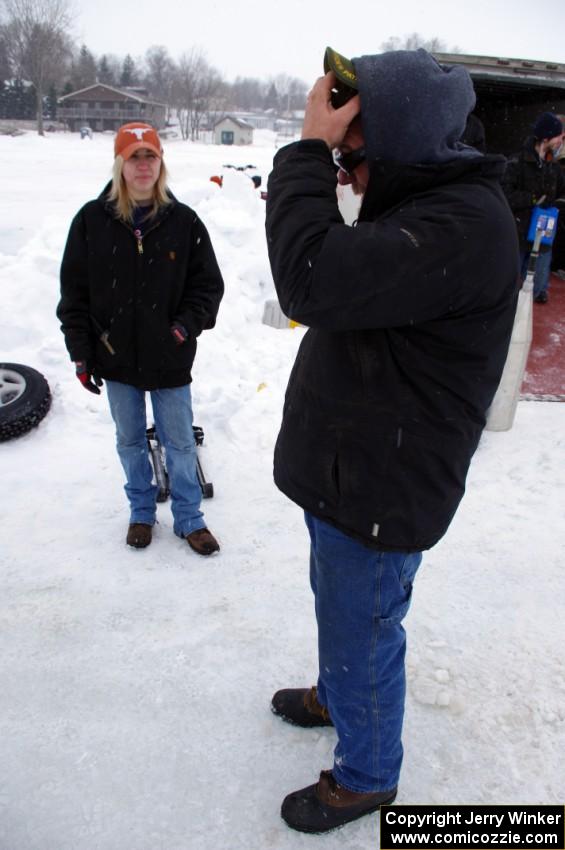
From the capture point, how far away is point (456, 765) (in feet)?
7.25

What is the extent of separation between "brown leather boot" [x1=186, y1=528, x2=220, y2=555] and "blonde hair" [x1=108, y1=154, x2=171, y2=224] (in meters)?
1.66

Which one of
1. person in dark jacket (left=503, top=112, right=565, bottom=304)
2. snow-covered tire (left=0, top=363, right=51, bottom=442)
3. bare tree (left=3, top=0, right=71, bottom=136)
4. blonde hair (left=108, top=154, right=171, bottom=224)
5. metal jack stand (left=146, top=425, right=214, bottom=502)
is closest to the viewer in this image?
blonde hair (left=108, top=154, right=171, bottom=224)

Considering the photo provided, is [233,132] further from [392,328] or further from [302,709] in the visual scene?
[392,328]

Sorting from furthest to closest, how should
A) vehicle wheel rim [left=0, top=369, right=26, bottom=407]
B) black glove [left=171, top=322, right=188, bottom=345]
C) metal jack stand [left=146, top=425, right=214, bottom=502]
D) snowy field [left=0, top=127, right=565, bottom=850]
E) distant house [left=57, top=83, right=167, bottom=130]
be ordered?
distant house [left=57, top=83, right=167, bottom=130]
vehicle wheel rim [left=0, top=369, right=26, bottom=407]
metal jack stand [left=146, top=425, right=214, bottom=502]
black glove [left=171, top=322, right=188, bottom=345]
snowy field [left=0, top=127, right=565, bottom=850]

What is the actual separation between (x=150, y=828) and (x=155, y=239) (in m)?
2.44

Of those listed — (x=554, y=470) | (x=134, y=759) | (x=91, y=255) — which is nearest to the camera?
(x=134, y=759)

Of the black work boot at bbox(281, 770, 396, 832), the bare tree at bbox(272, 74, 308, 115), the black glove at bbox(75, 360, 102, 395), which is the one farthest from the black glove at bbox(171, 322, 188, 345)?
the bare tree at bbox(272, 74, 308, 115)

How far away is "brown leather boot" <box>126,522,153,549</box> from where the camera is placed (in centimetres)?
329

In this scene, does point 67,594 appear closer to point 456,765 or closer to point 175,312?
point 175,312

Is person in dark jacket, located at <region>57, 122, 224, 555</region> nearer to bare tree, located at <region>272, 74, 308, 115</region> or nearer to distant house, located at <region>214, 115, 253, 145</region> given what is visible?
distant house, located at <region>214, 115, 253, 145</region>

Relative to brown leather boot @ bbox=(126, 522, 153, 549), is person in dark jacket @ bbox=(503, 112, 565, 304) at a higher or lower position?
higher

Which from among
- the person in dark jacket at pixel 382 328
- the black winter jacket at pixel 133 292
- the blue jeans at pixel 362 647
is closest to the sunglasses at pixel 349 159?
the person in dark jacket at pixel 382 328

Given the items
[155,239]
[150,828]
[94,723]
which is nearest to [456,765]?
[150,828]

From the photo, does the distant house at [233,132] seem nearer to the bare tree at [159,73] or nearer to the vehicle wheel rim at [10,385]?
the bare tree at [159,73]
